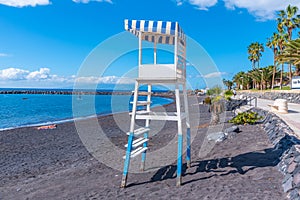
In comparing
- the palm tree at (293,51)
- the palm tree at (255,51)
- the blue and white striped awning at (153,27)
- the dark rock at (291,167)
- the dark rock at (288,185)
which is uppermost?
the palm tree at (255,51)

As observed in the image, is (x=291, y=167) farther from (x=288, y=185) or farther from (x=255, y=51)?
(x=255, y=51)

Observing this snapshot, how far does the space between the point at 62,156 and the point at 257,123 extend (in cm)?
821

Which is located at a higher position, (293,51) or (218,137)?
(293,51)

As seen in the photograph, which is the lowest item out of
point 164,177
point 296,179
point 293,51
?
point 164,177

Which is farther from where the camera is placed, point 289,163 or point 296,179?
point 289,163

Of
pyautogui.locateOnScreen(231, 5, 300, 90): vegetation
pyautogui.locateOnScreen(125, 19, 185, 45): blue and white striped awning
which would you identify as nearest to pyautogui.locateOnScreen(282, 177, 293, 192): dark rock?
pyautogui.locateOnScreen(125, 19, 185, 45): blue and white striped awning

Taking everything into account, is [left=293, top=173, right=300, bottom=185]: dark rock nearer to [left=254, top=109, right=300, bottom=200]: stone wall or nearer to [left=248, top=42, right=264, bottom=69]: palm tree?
[left=254, top=109, right=300, bottom=200]: stone wall

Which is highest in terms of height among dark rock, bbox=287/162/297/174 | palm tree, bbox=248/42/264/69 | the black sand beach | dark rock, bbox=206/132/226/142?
palm tree, bbox=248/42/264/69

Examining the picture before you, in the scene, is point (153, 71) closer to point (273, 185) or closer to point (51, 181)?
point (273, 185)

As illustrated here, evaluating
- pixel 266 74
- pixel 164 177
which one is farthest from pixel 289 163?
pixel 266 74

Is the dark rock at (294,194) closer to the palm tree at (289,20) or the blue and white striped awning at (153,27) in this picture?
the blue and white striped awning at (153,27)

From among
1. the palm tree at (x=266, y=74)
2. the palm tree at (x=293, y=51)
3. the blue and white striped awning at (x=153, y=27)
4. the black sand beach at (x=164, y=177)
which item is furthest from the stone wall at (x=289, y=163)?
the palm tree at (x=266, y=74)

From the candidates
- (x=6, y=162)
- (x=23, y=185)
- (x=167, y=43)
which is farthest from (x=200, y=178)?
(x=6, y=162)

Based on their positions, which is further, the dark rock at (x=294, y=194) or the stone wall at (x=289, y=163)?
the stone wall at (x=289, y=163)
